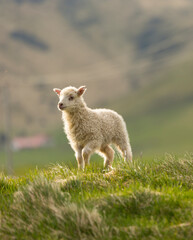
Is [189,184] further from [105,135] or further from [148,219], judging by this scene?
[105,135]

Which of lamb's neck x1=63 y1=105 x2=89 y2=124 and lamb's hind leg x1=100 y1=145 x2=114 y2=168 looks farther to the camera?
lamb's hind leg x1=100 y1=145 x2=114 y2=168

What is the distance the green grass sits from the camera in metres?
6.30

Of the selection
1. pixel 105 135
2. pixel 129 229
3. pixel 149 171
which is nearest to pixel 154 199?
pixel 129 229


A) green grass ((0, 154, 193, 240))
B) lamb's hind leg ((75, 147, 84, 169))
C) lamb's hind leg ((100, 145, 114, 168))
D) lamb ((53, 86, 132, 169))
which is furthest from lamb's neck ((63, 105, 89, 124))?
green grass ((0, 154, 193, 240))

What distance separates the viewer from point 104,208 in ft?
22.7

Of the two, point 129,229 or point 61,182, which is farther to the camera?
point 61,182

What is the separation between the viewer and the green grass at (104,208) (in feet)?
20.7

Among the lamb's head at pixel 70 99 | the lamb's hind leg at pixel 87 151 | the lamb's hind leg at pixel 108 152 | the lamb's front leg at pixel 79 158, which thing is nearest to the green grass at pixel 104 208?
the lamb's hind leg at pixel 87 151

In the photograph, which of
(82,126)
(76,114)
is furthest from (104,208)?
(76,114)

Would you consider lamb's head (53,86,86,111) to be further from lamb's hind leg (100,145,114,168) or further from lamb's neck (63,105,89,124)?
lamb's hind leg (100,145,114,168)

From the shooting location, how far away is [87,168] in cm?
968

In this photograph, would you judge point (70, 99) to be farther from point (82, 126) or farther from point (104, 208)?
point (104, 208)

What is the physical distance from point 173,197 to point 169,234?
0.95 m

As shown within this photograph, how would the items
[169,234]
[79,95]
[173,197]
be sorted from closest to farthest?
[169,234] < [173,197] < [79,95]
